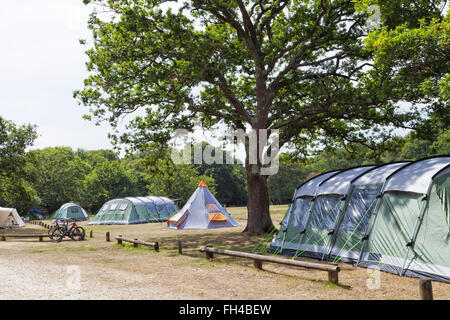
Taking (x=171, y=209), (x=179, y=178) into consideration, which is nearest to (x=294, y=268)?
(x=171, y=209)

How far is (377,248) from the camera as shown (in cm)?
930

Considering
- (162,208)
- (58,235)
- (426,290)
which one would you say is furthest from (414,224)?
(162,208)

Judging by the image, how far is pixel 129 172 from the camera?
66875mm

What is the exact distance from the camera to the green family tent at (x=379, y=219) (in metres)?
8.19

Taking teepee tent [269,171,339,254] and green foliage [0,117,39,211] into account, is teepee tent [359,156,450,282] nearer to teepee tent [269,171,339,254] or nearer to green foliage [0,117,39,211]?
teepee tent [269,171,339,254]

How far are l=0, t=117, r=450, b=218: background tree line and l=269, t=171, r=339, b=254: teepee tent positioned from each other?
6638 mm

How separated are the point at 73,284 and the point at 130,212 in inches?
958

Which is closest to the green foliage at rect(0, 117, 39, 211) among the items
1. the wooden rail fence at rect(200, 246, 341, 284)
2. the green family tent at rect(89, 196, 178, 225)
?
the green family tent at rect(89, 196, 178, 225)

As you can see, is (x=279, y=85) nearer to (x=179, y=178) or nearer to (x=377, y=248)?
(x=377, y=248)

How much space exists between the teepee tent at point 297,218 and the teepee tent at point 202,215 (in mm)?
11365

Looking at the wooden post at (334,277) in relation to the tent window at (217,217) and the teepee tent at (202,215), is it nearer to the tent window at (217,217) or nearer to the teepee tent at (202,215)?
the teepee tent at (202,215)

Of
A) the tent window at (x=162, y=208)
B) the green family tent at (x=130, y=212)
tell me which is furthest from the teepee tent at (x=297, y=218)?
the tent window at (x=162, y=208)

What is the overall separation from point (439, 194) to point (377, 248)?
2.06m
